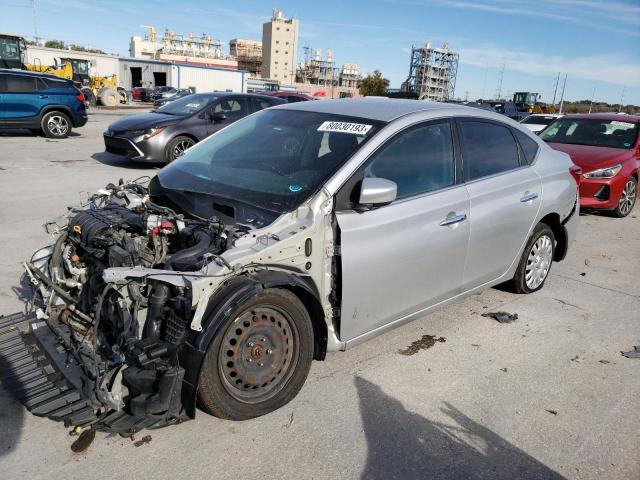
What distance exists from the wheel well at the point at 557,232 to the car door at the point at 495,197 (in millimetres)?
445

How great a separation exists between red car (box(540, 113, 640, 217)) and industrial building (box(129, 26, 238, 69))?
10180cm

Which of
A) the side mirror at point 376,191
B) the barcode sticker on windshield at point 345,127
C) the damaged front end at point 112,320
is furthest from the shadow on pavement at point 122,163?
the side mirror at point 376,191

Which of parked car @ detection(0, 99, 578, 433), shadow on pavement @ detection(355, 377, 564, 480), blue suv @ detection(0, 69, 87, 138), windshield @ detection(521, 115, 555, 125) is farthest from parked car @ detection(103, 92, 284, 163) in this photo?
windshield @ detection(521, 115, 555, 125)

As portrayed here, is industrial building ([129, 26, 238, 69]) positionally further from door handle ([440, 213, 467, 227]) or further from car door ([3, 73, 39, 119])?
door handle ([440, 213, 467, 227])

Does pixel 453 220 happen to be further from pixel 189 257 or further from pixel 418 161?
pixel 189 257

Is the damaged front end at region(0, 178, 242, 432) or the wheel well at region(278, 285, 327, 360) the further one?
the wheel well at region(278, 285, 327, 360)

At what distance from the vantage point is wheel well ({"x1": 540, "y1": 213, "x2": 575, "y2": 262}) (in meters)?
4.94

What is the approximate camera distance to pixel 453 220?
12.1ft

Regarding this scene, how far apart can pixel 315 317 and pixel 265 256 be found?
525 mm

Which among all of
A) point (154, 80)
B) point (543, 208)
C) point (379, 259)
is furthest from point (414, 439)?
point (154, 80)

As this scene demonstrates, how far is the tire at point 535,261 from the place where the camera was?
186 inches

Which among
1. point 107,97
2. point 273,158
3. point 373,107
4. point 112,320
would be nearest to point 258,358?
point 112,320

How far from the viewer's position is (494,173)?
4.21 metres

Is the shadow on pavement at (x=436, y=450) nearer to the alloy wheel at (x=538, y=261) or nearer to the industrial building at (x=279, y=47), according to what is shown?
the alloy wheel at (x=538, y=261)
